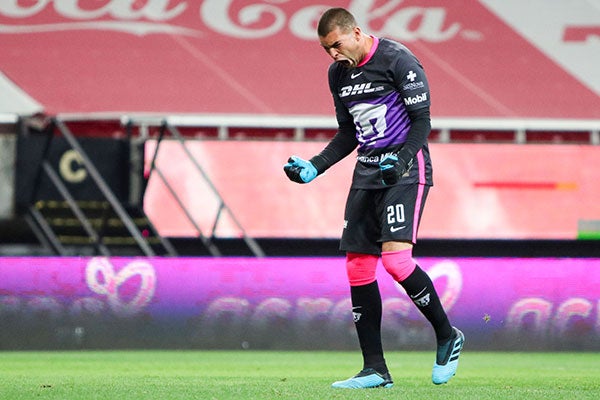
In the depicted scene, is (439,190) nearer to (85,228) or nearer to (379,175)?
(85,228)

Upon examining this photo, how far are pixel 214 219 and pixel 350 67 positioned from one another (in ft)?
24.3

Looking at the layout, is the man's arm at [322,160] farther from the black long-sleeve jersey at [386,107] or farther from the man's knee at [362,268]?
the man's knee at [362,268]

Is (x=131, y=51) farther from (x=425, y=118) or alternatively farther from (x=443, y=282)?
(x=425, y=118)

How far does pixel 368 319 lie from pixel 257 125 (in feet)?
24.8

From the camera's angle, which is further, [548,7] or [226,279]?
[548,7]

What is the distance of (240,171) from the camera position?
44.4 ft

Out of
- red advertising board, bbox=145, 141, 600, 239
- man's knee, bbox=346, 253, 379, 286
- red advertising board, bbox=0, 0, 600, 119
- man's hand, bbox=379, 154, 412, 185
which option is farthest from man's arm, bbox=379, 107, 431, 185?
red advertising board, bbox=0, 0, 600, 119

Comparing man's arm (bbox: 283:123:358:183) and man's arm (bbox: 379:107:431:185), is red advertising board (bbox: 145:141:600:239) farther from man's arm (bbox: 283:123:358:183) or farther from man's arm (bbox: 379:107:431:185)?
man's arm (bbox: 379:107:431:185)

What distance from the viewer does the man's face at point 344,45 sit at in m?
5.80

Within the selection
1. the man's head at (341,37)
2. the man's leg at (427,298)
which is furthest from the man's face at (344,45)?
the man's leg at (427,298)

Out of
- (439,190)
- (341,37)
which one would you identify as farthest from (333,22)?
(439,190)

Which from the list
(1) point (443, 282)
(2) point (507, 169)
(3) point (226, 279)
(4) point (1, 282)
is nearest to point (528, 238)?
(2) point (507, 169)

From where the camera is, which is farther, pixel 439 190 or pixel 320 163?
pixel 439 190

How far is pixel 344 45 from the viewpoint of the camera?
5828 millimetres
